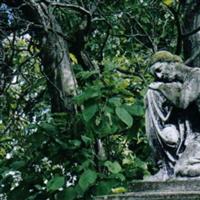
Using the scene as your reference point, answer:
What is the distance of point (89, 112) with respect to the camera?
6.68 m

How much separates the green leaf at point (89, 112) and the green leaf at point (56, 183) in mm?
868

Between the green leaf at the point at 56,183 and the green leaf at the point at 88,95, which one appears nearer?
the green leaf at the point at 88,95

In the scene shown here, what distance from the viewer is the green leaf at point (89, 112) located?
6.59 meters

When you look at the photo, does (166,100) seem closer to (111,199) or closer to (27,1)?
(111,199)

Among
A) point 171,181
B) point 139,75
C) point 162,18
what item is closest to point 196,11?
point 139,75

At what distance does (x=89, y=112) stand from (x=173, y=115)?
3.17 feet

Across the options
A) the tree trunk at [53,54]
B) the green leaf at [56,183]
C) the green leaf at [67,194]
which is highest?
the tree trunk at [53,54]

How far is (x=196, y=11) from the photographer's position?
9.92m

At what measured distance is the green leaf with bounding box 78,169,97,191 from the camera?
674cm

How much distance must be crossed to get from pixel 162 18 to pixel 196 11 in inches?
98.1

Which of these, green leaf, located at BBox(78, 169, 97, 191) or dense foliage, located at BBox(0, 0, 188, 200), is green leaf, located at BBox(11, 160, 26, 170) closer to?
dense foliage, located at BBox(0, 0, 188, 200)

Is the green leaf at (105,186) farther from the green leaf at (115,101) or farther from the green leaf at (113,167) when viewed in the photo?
the green leaf at (115,101)

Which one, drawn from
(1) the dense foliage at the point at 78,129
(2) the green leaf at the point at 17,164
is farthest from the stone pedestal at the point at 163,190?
(2) the green leaf at the point at 17,164

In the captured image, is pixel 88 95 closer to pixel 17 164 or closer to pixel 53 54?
pixel 17 164
